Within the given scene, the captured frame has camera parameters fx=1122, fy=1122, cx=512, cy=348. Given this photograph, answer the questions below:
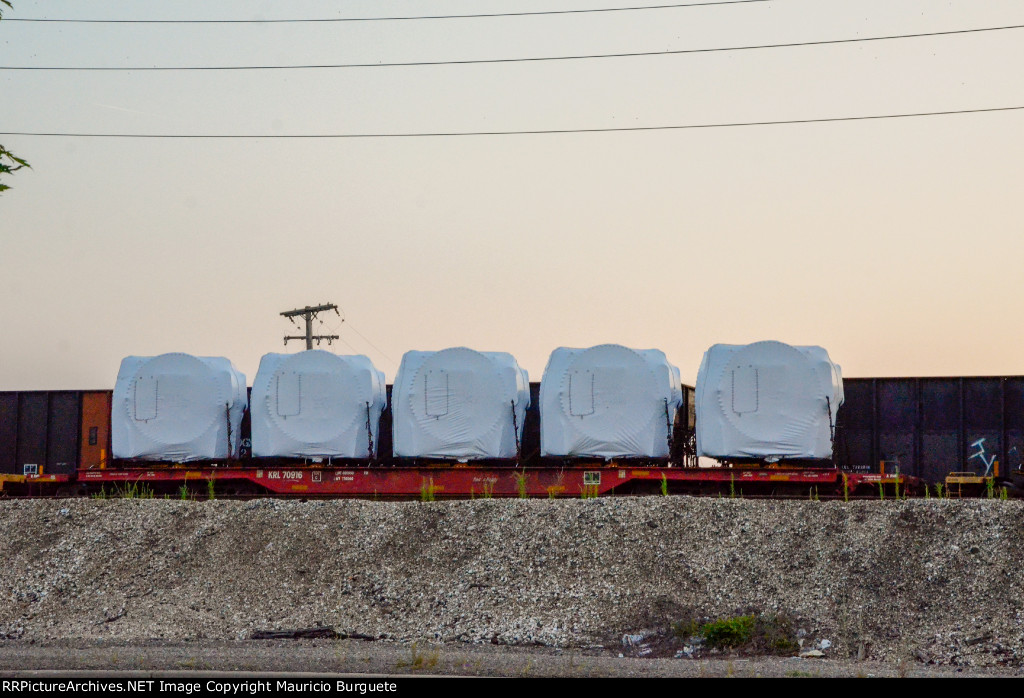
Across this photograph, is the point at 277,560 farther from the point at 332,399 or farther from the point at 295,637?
the point at 332,399

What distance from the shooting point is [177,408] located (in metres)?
24.2

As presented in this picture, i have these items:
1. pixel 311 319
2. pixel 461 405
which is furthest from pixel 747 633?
pixel 311 319

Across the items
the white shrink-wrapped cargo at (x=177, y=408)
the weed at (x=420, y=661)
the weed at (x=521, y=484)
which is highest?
the white shrink-wrapped cargo at (x=177, y=408)

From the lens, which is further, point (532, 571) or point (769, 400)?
point (769, 400)

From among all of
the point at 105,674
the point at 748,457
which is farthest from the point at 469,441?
the point at 105,674

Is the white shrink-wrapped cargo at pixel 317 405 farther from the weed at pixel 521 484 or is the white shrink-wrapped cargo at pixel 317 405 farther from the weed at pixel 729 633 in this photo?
the weed at pixel 729 633

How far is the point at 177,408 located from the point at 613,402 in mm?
9410

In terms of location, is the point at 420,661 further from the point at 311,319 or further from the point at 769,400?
the point at 311,319

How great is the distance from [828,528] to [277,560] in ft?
30.2

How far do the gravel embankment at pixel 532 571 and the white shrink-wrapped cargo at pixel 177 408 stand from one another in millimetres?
3392

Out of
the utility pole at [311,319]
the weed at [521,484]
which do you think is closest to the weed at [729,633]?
→ the weed at [521,484]

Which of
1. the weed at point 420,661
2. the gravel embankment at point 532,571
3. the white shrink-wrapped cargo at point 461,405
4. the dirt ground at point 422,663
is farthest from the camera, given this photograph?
the white shrink-wrapped cargo at point 461,405

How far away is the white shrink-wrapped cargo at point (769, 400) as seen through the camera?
2228 centimetres

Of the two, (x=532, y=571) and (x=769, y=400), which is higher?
(x=769, y=400)
